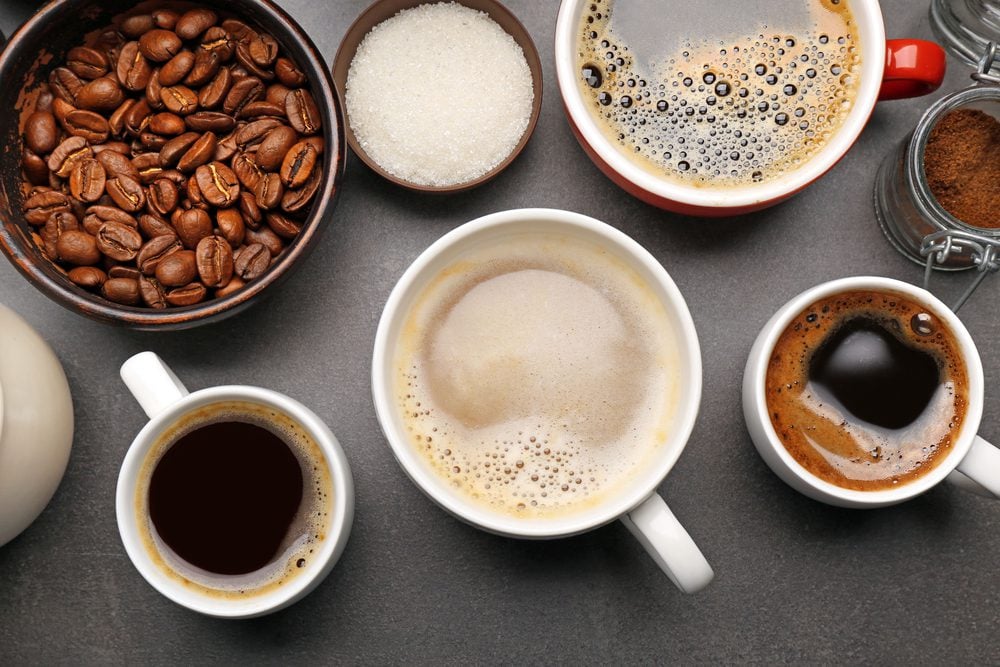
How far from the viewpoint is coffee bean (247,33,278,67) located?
0.99m

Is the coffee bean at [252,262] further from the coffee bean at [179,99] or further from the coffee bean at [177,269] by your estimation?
the coffee bean at [179,99]

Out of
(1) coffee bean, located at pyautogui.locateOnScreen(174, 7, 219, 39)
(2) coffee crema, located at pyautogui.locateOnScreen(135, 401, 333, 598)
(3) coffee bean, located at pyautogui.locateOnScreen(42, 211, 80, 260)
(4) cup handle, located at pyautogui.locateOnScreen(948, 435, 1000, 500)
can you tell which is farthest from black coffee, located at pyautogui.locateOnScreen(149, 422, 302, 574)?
(4) cup handle, located at pyautogui.locateOnScreen(948, 435, 1000, 500)

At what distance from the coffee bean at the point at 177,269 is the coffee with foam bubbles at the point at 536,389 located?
0.27m

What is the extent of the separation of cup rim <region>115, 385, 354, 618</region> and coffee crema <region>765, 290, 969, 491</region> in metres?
0.54

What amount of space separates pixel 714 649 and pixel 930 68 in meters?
0.78

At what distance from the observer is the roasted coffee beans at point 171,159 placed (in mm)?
974

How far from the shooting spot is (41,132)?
0.98 m

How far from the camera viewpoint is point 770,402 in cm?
102

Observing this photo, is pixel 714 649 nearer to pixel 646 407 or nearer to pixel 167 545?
pixel 646 407

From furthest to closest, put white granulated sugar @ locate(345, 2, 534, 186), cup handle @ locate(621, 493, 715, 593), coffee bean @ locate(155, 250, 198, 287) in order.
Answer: white granulated sugar @ locate(345, 2, 534, 186)
coffee bean @ locate(155, 250, 198, 287)
cup handle @ locate(621, 493, 715, 593)

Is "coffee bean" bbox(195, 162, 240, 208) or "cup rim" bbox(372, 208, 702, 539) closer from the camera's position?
"cup rim" bbox(372, 208, 702, 539)

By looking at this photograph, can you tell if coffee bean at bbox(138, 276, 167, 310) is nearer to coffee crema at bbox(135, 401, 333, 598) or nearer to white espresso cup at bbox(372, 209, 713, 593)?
coffee crema at bbox(135, 401, 333, 598)

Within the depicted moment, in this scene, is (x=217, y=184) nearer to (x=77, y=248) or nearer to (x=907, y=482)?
(x=77, y=248)

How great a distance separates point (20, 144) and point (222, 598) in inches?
23.8
